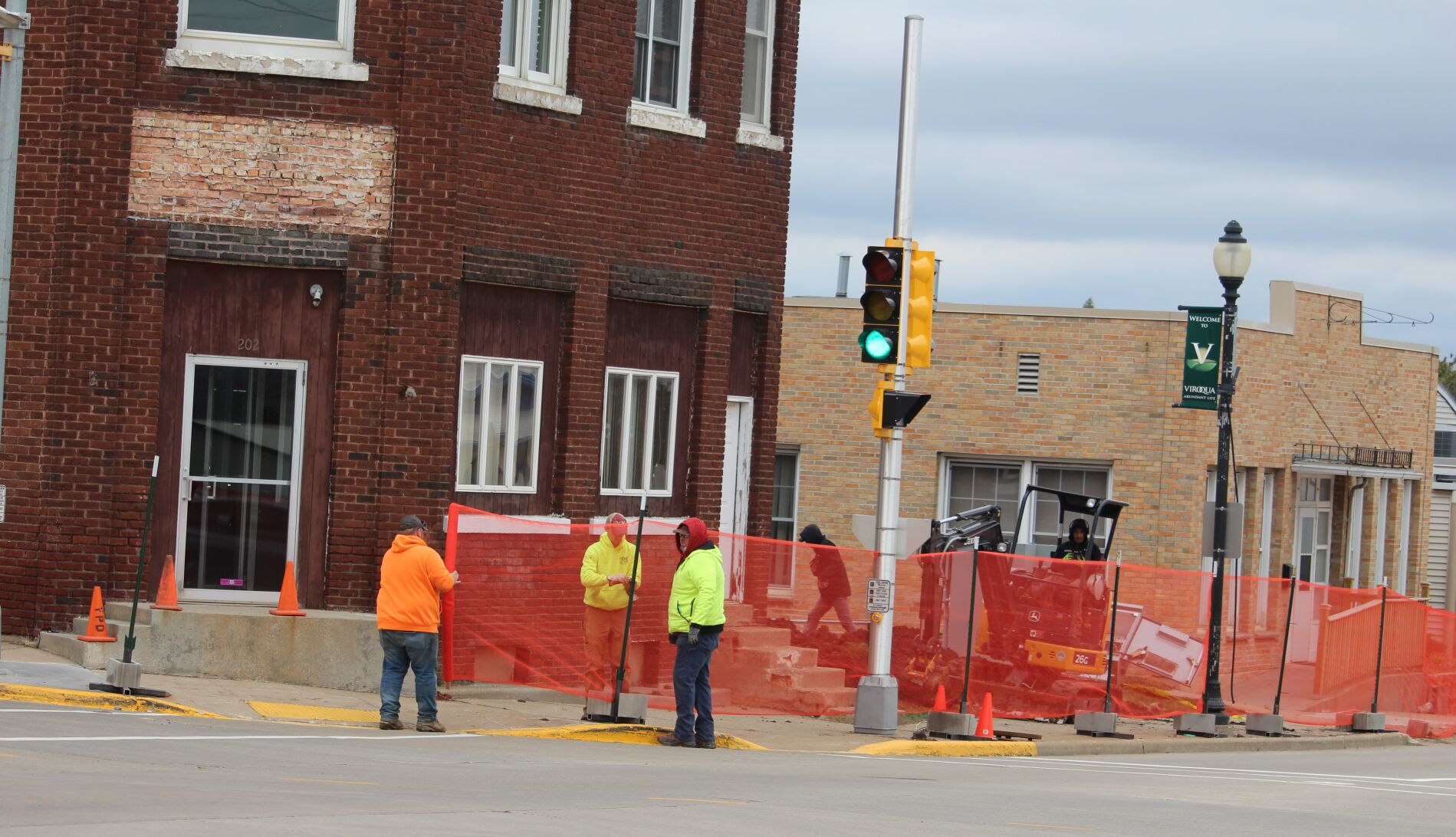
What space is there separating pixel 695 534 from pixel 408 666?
8.56 ft

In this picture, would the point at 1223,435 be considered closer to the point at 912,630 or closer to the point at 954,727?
the point at 912,630

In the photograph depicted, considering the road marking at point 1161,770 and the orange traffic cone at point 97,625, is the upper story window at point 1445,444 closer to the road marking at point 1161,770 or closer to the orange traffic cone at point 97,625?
the road marking at point 1161,770

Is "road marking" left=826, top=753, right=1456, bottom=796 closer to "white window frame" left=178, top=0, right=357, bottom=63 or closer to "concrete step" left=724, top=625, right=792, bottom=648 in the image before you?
"concrete step" left=724, top=625, right=792, bottom=648

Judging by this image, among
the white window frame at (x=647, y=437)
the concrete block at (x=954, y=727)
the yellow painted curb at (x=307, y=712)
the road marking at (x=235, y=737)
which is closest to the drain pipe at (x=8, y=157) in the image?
the yellow painted curb at (x=307, y=712)

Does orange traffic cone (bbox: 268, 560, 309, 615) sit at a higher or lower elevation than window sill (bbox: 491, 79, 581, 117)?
lower

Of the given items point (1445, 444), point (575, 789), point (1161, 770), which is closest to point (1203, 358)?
point (1161, 770)

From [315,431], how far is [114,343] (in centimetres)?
203

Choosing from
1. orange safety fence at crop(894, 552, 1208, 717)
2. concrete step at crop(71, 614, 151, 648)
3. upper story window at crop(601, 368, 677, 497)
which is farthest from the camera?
upper story window at crop(601, 368, 677, 497)

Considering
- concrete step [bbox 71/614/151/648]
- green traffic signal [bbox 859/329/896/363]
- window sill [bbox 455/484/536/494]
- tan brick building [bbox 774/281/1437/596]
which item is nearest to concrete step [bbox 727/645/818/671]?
window sill [bbox 455/484/536/494]

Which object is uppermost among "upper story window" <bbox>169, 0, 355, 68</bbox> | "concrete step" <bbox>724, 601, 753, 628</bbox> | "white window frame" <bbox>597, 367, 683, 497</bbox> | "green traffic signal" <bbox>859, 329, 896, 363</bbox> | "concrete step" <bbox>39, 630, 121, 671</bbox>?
"upper story window" <bbox>169, 0, 355, 68</bbox>

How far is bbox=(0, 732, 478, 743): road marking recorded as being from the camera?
492 inches

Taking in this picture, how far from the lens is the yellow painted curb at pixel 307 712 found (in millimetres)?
15352

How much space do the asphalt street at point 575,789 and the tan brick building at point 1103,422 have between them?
548 inches

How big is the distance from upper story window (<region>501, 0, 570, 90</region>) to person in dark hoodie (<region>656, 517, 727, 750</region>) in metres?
5.70
